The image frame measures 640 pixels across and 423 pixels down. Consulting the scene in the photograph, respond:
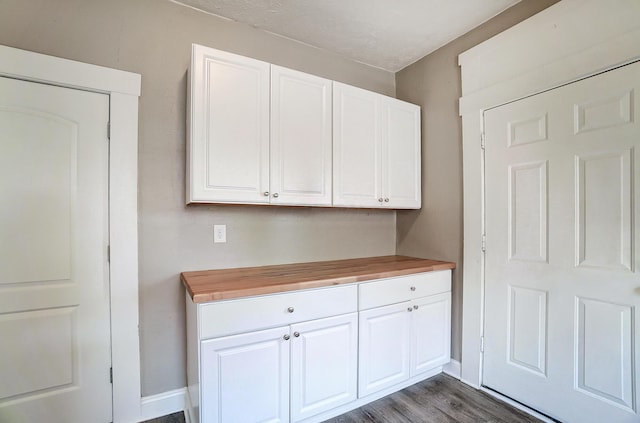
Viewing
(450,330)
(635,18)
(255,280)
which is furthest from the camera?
(450,330)

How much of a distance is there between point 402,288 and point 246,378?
3.65ft

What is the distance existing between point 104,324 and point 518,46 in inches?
120

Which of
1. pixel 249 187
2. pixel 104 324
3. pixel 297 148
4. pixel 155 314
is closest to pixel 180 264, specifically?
pixel 155 314

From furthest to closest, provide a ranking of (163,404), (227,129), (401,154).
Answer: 1. (401,154)
2. (163,404)
3. (227,129)

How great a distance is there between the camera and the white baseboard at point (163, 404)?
1764 mm

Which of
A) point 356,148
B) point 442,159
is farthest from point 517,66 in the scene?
point 356,148

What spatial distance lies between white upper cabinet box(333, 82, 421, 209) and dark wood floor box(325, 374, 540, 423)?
1341mm

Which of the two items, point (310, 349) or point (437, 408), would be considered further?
point (437, 408)

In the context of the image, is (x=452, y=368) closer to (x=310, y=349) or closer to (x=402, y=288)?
(x=402, y=288)

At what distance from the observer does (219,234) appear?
6.45 feet

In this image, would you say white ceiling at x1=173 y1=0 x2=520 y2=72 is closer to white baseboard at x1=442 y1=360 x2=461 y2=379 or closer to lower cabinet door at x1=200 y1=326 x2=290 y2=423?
lower cabinet door at x1=200 y1=326 x2=290 y2=423

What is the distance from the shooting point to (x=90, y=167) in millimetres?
1655

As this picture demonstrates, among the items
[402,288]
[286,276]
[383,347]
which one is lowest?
[383,347]

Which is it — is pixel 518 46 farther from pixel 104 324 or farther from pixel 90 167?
pixel 104 324
